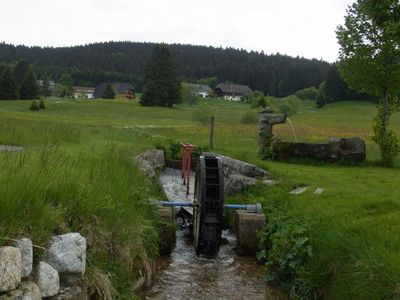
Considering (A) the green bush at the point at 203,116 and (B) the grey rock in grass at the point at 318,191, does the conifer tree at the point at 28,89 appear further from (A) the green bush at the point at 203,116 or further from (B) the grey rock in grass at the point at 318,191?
Answer: (B) the grey rock in grass at the point at 318,191

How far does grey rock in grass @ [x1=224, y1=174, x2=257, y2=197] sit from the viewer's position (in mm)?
12289

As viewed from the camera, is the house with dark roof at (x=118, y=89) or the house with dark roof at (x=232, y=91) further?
the house with dark roof at (x=232, y=91)

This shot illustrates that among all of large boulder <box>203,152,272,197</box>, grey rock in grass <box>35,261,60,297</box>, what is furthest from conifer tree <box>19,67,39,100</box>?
grey rock in grass <box>35,261,60,297</box>

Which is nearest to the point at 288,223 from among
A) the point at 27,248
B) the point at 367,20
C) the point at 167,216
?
the point at 167,216

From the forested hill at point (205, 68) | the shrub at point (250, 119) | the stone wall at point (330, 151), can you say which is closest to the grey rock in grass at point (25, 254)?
the stone wall at point (330, 151)

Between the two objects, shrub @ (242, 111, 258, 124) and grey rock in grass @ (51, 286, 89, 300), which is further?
shrub @ (242, 111, 258, 124)

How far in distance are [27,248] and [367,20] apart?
16313mm

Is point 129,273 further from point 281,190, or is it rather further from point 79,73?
point 79,73

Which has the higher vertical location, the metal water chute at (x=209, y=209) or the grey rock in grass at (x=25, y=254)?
the grey rock in grass at (x=25, y=254)

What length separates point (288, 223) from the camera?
8.40 meters

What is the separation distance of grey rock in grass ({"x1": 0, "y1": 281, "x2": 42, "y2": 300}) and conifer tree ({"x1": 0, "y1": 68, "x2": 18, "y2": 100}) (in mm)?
88042

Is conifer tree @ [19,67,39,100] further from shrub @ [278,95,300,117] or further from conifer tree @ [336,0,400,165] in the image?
conifer tree @ [336,0,400,165]

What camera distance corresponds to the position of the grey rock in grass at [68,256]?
5156 millimetres

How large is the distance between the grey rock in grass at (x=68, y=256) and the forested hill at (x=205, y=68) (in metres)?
146
